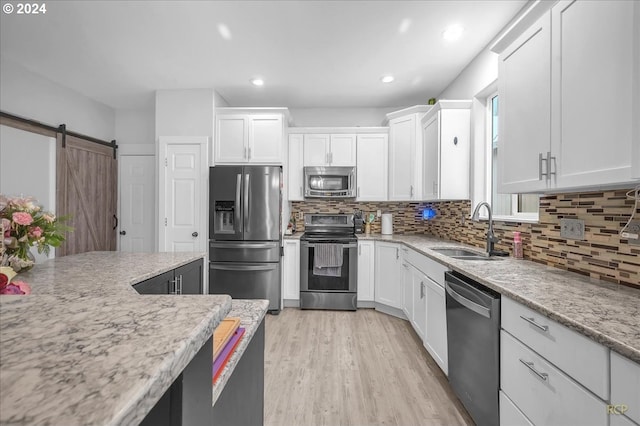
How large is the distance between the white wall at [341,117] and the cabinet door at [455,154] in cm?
143

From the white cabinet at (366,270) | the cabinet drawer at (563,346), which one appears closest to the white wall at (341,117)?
the white cabinet at (366,270)

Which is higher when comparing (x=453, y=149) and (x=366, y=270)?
(x=453, y=149)

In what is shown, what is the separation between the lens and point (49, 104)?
3.29 metres

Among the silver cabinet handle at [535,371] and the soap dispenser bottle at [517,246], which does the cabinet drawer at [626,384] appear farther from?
the soap dispenser bottle at [517,246]

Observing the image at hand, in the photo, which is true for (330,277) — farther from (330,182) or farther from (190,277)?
(190,277)

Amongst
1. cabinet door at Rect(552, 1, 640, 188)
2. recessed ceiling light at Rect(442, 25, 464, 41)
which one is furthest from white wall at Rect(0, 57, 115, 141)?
cabinet door at Rect(552, 1, 640, 188)

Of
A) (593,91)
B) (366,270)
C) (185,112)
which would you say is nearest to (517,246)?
(593,91)

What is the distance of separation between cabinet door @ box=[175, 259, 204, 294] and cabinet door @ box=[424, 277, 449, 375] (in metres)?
1.74

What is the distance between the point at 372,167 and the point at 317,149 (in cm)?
77

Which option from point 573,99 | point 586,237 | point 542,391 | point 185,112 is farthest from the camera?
point 185,112

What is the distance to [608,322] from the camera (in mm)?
914

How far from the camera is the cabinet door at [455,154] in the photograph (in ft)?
9.18

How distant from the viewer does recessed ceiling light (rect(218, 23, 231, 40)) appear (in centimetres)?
228

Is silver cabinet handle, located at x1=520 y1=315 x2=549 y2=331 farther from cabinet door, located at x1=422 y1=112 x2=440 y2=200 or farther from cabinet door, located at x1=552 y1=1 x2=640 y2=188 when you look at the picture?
cabinet door, located at x1=422 y1=112 x2=440 y2=200
